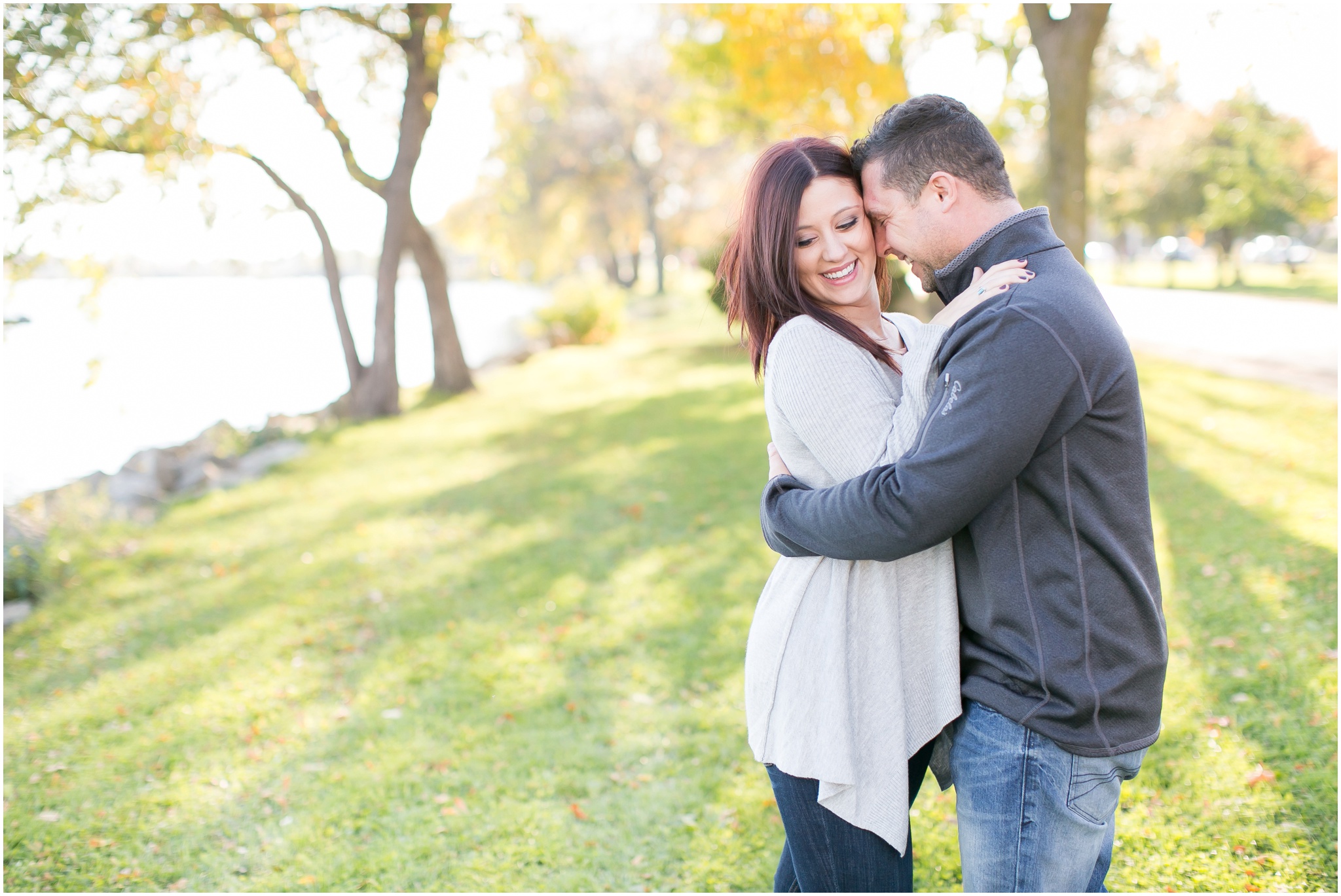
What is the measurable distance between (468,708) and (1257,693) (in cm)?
395

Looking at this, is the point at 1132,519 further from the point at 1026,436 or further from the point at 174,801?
the point at 174,801

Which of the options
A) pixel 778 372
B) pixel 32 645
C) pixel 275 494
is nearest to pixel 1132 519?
pixel 778 372

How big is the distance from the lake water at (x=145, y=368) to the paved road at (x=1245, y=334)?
13.7 m

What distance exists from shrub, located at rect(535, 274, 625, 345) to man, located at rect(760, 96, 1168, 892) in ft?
69.4

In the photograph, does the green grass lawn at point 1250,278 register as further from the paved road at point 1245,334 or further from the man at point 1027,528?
the man at point 1027,528

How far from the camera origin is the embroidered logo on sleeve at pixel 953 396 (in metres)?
1.63

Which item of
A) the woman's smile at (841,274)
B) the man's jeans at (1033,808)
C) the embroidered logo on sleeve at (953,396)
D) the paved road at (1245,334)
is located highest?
the woman's smile at (841,274)

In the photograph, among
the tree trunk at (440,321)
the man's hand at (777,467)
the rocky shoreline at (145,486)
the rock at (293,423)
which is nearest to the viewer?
the man's hand at (777,467)

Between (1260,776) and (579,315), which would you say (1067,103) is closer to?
(1260,776)

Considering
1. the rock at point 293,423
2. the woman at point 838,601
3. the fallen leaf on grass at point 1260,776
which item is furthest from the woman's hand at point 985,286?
the rock at point 293,423

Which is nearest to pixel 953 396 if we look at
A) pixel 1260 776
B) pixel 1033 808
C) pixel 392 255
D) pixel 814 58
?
pixel 1033 808

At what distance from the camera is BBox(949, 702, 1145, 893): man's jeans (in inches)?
68.9

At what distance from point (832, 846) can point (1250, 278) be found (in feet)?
117

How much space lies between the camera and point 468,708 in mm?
4840
